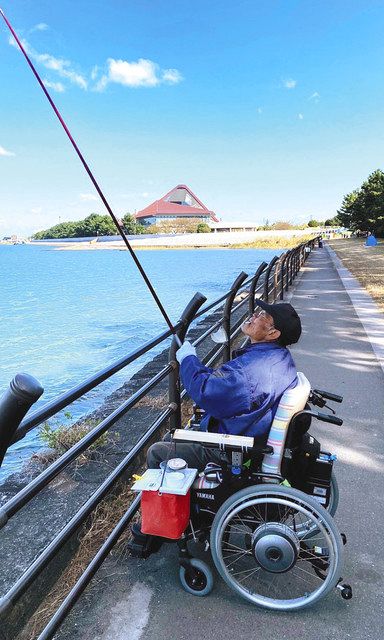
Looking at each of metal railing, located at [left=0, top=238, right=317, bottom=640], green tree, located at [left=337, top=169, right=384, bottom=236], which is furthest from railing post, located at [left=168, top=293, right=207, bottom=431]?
green tree, located at [left=337, top=169, right=384, bottom=236]

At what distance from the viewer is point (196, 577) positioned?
2102 millimetres

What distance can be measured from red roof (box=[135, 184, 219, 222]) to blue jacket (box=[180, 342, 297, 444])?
147m

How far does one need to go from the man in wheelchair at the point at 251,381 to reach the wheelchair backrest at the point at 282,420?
30mm

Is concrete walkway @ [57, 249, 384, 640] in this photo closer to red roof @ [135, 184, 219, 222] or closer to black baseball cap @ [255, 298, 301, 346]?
black baseball cap @ [255, 298, 301, 346]

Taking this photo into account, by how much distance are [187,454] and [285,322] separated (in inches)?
→ 32.8

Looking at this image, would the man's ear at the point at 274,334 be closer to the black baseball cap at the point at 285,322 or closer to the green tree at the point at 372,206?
the black baseball cap at the point at 285,322

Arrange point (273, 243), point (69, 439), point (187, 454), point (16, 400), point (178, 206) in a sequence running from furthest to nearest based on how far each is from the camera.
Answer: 1. point (178, 206)
2. point (273, 243)
3. point (69, 439)
4. point (187, 454)
5. point (16, 400)

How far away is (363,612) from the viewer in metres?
2.01

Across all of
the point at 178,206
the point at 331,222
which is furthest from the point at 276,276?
the point at 178,206

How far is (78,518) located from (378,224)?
49244 mm

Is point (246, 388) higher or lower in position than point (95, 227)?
higher

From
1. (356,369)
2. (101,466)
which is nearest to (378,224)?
(356,369)

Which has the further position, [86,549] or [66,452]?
[86,549]

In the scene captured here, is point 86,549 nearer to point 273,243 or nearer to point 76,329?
point 76,329
